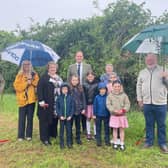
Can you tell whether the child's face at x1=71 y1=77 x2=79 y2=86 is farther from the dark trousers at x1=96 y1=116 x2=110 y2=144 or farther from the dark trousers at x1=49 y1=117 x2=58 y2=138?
the dark trousers at x1=49 y1=117 x2=58 y2=138

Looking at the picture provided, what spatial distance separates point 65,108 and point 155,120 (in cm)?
186

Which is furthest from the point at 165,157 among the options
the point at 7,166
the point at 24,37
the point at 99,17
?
the point at 24,37

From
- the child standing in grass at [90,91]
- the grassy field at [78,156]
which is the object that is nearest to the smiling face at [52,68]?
the child standing in grass at [90,91]

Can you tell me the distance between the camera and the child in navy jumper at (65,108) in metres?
7.44

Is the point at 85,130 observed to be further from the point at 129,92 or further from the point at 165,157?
the point at 129,92

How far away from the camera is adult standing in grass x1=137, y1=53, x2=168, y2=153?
24.4ft

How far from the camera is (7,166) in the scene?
261 inches

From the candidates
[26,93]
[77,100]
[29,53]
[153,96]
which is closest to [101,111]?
[77,100]

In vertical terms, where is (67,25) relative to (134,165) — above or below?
above

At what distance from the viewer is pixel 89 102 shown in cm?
801

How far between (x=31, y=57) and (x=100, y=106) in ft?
6.44

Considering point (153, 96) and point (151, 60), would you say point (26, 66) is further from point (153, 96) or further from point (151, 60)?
point (153, 96)

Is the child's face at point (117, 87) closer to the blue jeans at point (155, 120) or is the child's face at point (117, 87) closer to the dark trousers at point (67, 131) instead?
the blue jeans at point (155, 120)

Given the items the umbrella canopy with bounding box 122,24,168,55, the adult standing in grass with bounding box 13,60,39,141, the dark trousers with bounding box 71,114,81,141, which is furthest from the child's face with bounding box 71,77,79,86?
the umbrella canopy with bounding box 122,24,168,55
